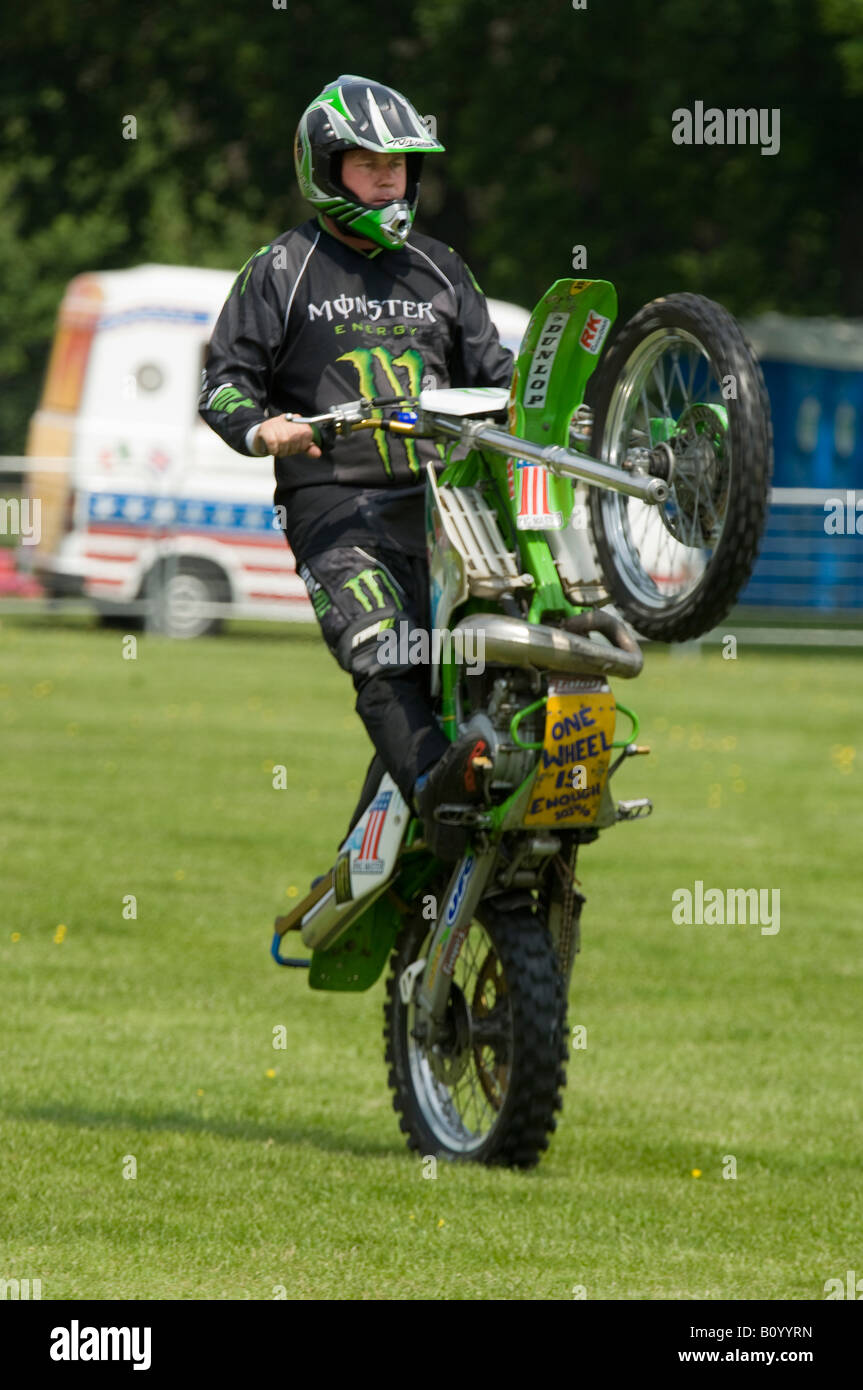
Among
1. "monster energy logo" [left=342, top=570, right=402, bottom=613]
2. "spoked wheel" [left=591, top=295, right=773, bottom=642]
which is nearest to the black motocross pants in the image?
"monster energy logo" [left=342, top=570, right=402, bottom=613]

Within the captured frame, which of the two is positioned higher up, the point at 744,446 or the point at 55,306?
the point at 55,306

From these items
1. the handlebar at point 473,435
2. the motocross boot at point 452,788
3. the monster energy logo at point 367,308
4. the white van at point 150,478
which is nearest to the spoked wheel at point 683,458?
the handlebar at point 473,435

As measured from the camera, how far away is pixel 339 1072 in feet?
25.0

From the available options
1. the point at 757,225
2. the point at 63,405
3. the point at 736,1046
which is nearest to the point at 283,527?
the point at 736,1046

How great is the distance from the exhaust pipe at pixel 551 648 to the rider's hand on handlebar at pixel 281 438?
590mm

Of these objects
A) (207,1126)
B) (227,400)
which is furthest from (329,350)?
(207,1126)

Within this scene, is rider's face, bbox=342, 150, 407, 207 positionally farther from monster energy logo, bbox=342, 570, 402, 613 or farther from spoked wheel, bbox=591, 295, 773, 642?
monster energy logo, bbox=342, 570, 402, 613

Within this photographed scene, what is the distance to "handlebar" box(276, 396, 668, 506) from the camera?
5516mm

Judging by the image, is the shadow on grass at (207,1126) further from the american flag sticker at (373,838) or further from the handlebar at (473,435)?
the handlebar at (473,435)

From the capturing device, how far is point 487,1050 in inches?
249

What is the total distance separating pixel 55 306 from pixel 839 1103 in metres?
52.3

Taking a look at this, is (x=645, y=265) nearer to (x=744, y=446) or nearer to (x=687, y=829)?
(x=687, y=829)

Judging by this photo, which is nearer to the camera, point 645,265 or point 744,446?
point 744,446
